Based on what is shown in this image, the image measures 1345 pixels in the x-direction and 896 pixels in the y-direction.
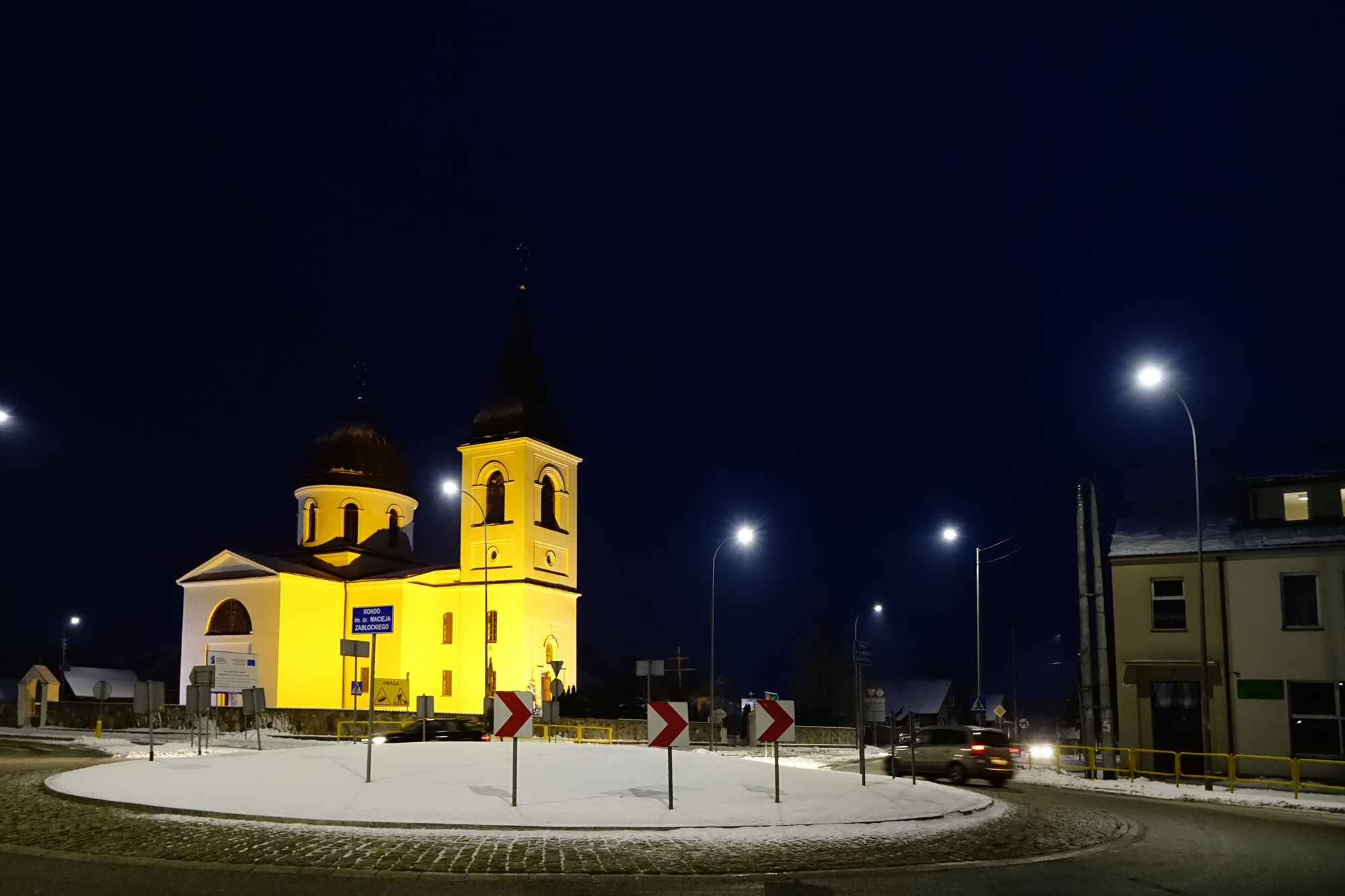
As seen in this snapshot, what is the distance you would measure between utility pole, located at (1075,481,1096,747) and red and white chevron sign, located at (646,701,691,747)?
1622cm

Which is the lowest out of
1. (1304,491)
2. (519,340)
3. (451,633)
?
(451,633)

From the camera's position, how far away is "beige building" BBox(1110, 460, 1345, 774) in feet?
91.4

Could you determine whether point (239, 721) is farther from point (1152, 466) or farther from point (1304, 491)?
point (1304, 491)

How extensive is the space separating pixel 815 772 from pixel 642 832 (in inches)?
337

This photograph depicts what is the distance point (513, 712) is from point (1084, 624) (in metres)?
17.9

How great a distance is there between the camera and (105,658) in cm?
11350

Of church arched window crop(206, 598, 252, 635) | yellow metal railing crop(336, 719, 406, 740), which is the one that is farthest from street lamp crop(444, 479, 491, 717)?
church arched window crop(206, 598, 252, 635)

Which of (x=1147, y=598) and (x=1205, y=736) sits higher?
(x=1147, y=598)

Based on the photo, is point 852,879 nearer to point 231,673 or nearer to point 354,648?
point 354,648

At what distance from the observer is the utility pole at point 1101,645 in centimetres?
2708

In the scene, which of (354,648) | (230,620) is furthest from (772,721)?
(230,620)

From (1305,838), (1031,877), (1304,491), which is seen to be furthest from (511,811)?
(1304,491)

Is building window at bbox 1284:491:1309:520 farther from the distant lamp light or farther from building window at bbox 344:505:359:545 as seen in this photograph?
building window at bbox 344:505:359:545

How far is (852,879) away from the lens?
10.9 meters
